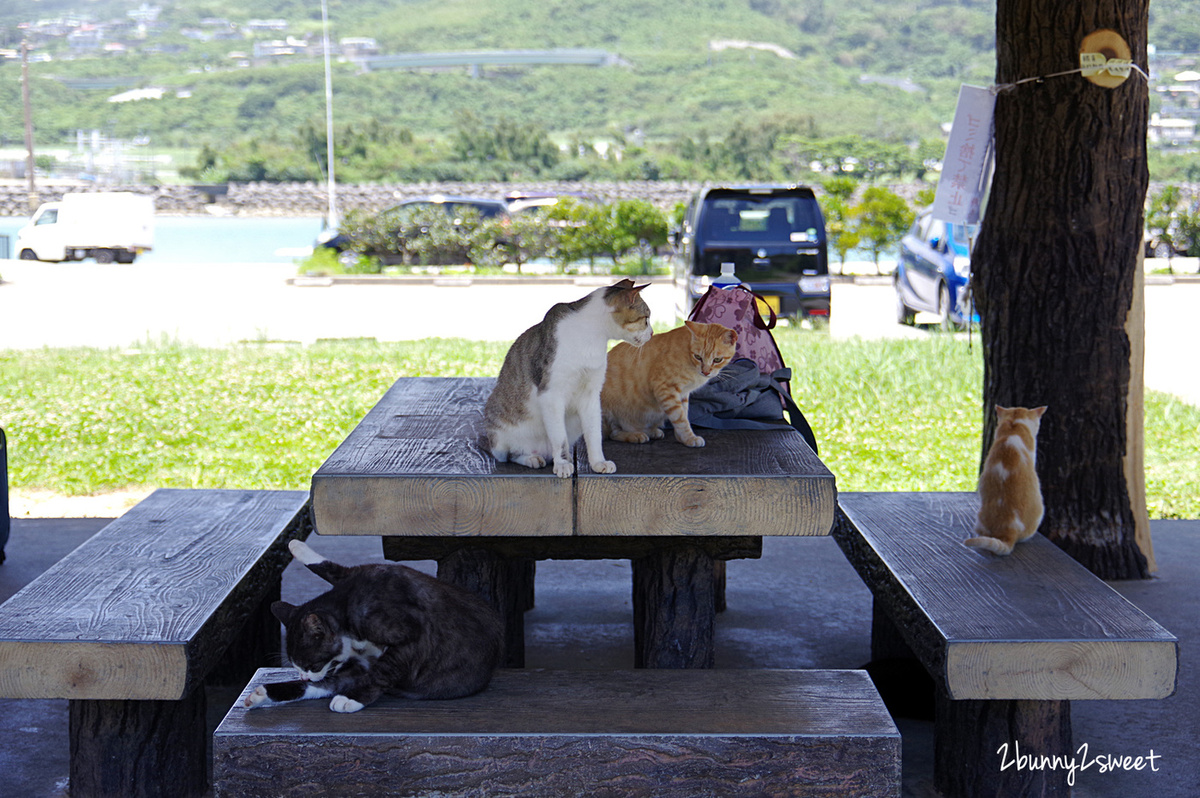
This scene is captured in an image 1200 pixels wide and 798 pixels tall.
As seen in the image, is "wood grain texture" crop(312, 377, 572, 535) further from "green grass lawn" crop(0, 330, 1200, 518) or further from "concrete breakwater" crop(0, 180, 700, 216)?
"concrete breakwater" crop(0, 180, 700, 216)

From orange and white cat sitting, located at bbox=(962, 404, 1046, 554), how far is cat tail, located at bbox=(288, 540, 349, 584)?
1688mm

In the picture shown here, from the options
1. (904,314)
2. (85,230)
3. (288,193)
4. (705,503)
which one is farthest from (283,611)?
(288,193)

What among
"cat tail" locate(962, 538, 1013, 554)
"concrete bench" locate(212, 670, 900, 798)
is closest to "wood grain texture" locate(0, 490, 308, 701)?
"concrete bench" locate(212, 670, 900, 798)

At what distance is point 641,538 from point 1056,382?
197 cm

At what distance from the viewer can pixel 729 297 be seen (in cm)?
375

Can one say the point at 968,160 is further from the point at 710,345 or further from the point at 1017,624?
the point at 1017,624

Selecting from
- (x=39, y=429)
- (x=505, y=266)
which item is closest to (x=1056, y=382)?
(x=39, y=429)

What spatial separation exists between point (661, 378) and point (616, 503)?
1.72 feet

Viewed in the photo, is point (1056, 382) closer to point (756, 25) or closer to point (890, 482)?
point (890, 482)

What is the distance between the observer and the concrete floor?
2873 millimetres

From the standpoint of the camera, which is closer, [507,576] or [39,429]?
[507,576]

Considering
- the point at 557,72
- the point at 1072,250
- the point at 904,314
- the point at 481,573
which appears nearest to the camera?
the point at 481,573

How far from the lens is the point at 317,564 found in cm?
246

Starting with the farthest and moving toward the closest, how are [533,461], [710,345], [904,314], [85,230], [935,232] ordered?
1. [85,230]
2. [904,314]
3. [935,232]
4. [710,345]
5. [533,461]
